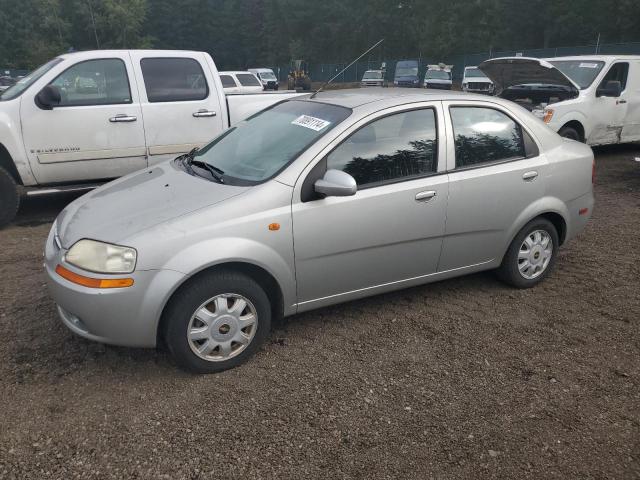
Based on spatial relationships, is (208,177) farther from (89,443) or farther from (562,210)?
(562,210)

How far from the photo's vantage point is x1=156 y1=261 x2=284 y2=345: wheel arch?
298 cm

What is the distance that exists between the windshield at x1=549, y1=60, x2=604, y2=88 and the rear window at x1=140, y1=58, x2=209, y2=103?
22.1 feet

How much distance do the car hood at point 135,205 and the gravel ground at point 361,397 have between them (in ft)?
2.77

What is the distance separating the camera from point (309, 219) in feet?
10.6

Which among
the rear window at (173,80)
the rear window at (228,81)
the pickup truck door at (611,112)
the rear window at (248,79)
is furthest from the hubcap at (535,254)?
the rear window at (248,79)

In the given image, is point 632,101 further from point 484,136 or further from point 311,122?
point 311,122

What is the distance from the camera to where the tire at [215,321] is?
2.98 metres

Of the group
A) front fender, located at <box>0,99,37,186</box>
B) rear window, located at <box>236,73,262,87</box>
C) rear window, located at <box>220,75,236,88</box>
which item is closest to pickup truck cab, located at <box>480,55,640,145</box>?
front fender, located at <box>0,99,37,186</box>

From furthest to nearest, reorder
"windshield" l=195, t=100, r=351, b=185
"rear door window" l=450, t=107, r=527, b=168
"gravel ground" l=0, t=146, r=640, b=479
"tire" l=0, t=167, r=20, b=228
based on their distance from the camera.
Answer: "tire" l=0, t=167, r=20, b=228, "rear door window" l=450, t=107, r=527, b=168, "windshield" l=195, t=100, r=351, b=185, "gravel ground" l=0, t=146, r=640, b=479

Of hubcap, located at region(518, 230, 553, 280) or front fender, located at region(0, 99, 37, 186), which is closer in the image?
hubcap, located at region(518, 230, 553, 280)

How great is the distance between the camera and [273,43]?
7831 centimetres

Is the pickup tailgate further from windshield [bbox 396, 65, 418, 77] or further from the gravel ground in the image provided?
windshield [bbox 396, 65, 418, 77]

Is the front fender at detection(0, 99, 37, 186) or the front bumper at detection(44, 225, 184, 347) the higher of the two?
the front fender at detection(0, 99, 37, 186)

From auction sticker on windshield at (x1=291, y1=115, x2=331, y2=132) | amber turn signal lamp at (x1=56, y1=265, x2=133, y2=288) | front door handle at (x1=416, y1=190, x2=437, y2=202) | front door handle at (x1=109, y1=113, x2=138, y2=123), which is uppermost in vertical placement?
auction sticker on windshield at (x1=291, y1=115, x2=331, y2=132)
